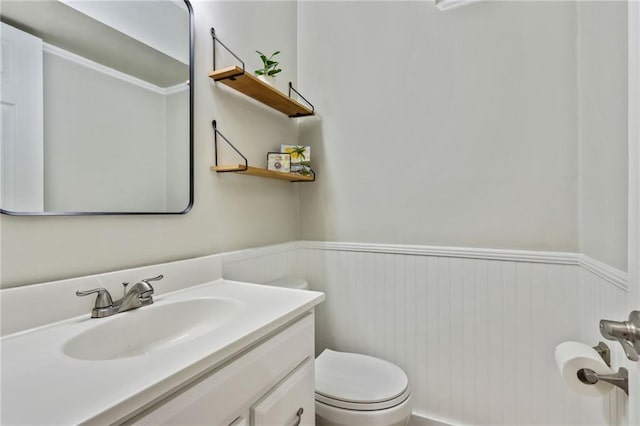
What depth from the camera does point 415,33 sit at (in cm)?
159

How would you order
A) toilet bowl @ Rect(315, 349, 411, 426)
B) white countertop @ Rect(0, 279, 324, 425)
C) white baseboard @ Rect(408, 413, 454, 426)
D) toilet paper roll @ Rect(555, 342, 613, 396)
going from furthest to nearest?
white baseboard @ Rect(408, 413, 454, 426) → toilet bowl @ Rect(315, 349, 411, 426) → toilet paper roll @ Rect(555, 342, 613, 396) → white countertop @ Rect(0, 279, 324, 425)

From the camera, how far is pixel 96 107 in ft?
3.07

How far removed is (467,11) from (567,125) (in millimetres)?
703

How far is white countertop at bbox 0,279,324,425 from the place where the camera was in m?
0.46

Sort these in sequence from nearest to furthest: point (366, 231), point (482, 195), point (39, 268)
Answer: point (39, 268) → point (482, 195) → point (366, 231)

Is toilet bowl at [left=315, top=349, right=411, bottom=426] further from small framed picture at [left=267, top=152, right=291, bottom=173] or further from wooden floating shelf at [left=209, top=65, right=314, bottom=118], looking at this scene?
wooden floating shelf at [left=209, top=65, right=314, bottom=118]

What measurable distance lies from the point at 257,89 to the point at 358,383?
1.39m

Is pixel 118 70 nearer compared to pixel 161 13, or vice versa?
pixel 118 70

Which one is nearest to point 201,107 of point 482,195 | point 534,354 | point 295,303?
point 295,303

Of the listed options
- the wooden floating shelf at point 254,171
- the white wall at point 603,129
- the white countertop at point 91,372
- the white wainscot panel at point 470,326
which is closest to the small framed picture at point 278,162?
the wooden floating shelf at point 254,171

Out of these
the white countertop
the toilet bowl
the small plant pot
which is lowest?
the toilet bowl

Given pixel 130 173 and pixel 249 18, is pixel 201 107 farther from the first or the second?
pixel 249 18

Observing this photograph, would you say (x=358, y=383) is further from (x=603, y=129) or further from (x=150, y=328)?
(x=603, y=129)

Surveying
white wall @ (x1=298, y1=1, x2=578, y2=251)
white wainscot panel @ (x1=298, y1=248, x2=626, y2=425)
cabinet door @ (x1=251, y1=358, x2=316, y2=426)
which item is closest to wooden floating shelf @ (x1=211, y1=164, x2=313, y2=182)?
white wall @ (x1=298, y1=1, x2=578, y2=251)
